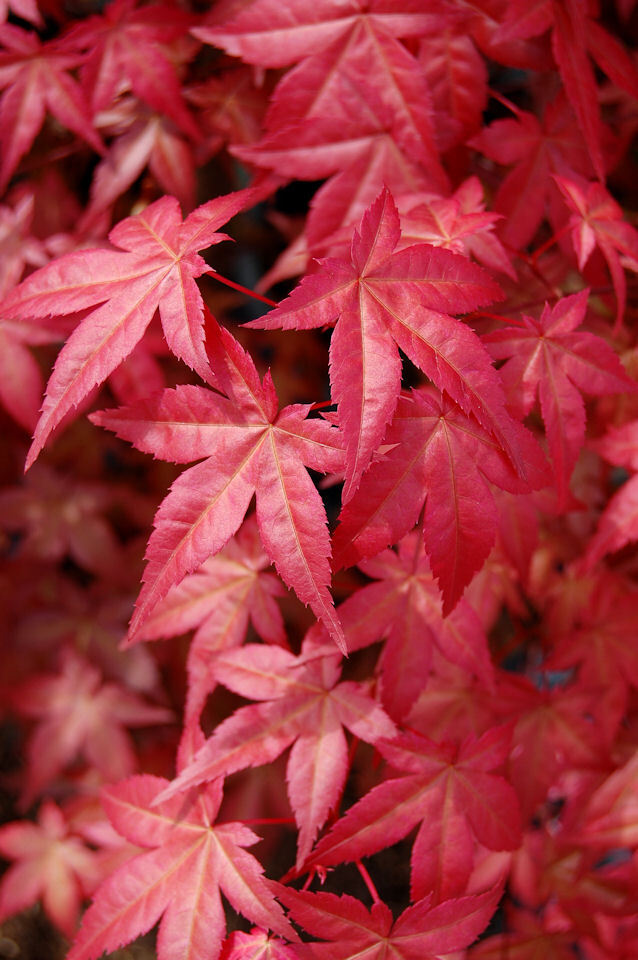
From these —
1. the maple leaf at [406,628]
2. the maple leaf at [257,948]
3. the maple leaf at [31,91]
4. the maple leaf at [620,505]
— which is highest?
the maple leaf at [31,91]

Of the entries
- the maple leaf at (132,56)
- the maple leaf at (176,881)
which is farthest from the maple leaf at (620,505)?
the maple leaf at (132,56)

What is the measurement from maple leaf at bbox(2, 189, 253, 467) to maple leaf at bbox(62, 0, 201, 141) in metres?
0.32

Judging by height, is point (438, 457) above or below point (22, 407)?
above

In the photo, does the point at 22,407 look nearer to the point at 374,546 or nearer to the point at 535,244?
the point at 374,546

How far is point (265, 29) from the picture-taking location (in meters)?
0.81

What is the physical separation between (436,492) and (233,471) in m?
0.18

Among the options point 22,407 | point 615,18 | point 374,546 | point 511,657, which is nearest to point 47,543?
point 22,407

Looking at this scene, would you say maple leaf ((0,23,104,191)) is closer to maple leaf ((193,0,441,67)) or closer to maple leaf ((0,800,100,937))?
maple leaf ((193,0,441,67))

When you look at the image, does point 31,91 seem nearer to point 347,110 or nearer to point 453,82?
point 347,110

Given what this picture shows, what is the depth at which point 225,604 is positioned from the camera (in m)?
0.85

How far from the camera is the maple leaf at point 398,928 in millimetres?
628

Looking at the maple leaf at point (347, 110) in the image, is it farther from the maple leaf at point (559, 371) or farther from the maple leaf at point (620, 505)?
the maple leaf at point (620, 505)

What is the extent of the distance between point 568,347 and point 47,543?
90 cm

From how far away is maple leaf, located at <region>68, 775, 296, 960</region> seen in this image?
66 cm
